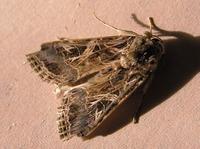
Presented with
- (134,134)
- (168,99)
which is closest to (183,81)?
(168,99)

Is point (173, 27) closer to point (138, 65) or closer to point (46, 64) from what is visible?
point (138, 65)

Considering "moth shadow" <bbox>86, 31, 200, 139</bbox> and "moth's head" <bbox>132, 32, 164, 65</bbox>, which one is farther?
"moth shadow" <bbox>86, 31, 200, 139</bbox>

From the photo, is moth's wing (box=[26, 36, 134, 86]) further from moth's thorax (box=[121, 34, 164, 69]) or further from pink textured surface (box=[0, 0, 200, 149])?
pink textured surface (box=[0, 0, 200, 149])

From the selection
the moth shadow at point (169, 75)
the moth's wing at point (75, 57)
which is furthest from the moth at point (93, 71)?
the moth shadow at point (169, 75)

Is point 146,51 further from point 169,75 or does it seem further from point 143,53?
point 169,75

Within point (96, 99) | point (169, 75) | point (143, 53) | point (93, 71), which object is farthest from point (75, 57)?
point (169, 75)

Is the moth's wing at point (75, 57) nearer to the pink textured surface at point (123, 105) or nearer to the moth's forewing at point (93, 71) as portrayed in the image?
the moth's forewing at point (93, 71)

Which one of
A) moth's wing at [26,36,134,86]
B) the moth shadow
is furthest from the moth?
the moth shadow
